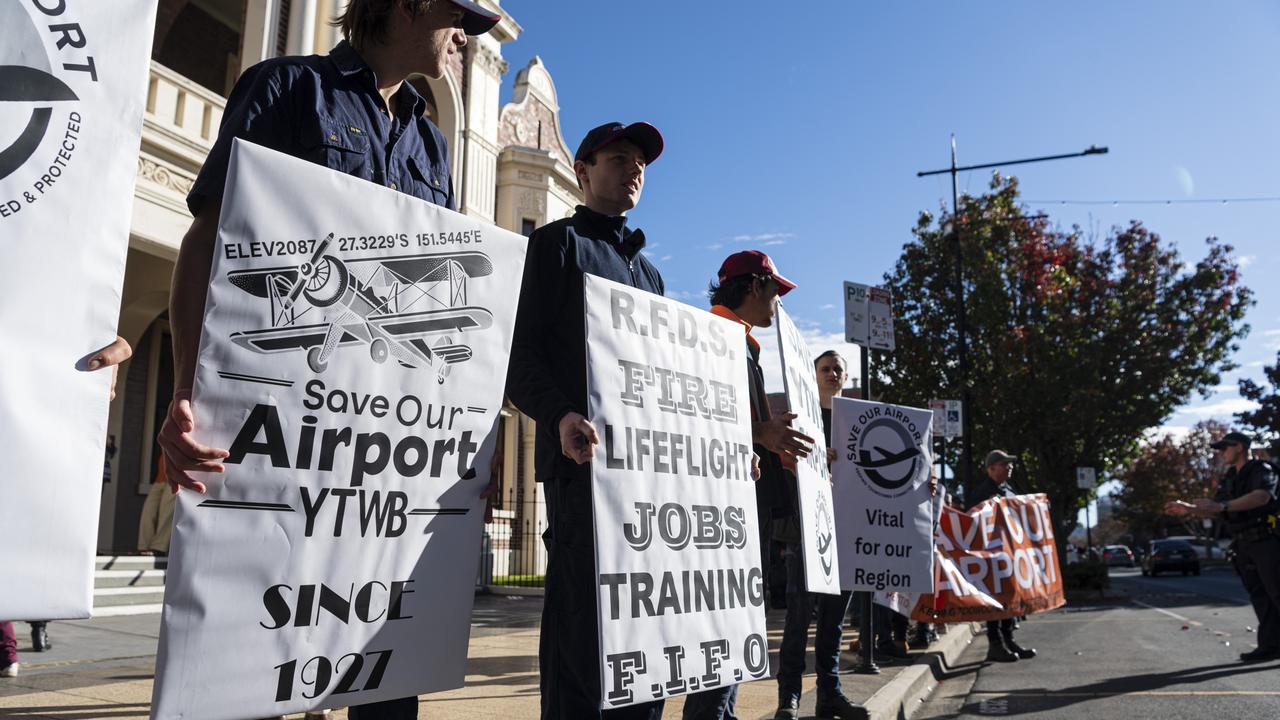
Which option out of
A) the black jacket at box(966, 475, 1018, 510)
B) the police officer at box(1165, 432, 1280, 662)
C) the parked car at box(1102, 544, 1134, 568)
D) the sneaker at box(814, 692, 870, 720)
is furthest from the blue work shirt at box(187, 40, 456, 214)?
the parked car at box(1102, 544, 1134, 568)

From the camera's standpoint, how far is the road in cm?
596

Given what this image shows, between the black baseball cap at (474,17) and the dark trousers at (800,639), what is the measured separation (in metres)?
3.04

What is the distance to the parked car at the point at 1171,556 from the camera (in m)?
36.9

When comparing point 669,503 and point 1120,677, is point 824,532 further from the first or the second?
point 1120,677

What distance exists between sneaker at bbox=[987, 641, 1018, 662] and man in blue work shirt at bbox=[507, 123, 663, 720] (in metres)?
6.88

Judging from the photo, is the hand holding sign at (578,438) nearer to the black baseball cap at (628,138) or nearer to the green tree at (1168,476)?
the black baseball cap at (628,138)

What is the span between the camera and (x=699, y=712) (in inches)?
122

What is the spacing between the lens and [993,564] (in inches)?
325

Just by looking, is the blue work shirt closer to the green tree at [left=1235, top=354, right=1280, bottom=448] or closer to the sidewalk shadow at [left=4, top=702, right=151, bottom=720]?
the sidewalk shadow at [left=4, top=702, right=151, bottom=720]

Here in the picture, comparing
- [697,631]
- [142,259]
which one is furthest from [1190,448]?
[697,631]

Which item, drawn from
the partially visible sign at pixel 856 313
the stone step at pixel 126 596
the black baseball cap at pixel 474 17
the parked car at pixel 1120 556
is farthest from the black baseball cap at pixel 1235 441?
the parked car at pixel 1120 556

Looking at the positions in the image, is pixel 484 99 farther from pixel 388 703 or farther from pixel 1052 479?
pixel 388 703

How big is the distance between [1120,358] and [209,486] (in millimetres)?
25238

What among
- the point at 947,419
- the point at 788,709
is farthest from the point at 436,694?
the point at 947,419
